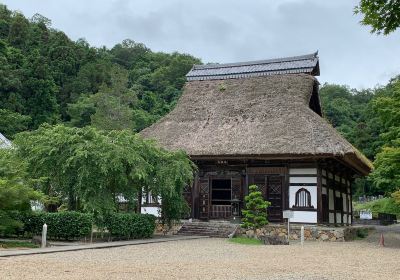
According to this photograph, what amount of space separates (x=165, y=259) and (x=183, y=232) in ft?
34.4

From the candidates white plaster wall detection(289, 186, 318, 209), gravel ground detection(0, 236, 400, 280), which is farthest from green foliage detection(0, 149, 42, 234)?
white plaster wall detection(289, 186, 318, 209)

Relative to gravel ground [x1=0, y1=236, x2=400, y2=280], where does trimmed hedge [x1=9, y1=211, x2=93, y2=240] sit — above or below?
above

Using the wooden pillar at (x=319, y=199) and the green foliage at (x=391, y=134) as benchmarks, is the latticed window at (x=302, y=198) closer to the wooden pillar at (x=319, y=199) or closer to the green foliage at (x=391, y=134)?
the wooden pillar at (x=319, y=199)

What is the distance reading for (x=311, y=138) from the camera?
68.2 ft

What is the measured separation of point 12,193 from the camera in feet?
44.8

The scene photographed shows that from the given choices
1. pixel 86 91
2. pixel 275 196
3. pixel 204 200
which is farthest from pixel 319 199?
pixel 86 91

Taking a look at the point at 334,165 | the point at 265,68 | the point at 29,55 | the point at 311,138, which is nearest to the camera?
the point at 311,138

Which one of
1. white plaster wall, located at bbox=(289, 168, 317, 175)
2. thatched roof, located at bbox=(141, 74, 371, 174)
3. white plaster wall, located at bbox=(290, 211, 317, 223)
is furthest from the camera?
white plaster wall, located at bbox=(289, 168, 317, 175)

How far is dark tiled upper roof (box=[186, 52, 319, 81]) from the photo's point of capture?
26266mm

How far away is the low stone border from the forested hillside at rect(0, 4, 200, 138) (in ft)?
90.9

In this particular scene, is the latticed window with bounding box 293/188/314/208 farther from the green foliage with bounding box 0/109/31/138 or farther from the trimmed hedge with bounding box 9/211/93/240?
the green foliage with bounding box 0/109/31/138

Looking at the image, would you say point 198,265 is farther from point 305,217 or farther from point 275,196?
point 275,196

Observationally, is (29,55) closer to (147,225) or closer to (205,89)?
(205,89)

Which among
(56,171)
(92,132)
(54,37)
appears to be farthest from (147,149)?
(54,37)
